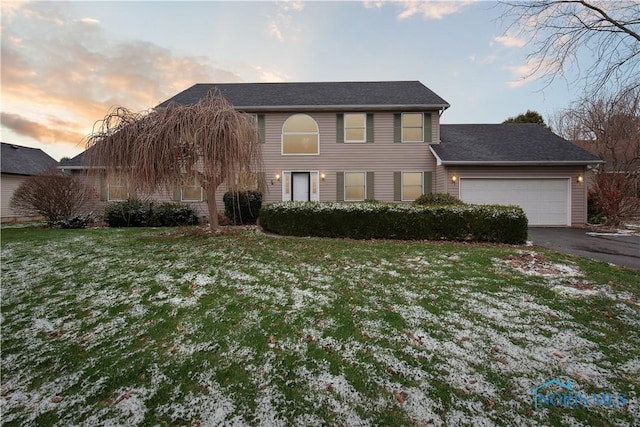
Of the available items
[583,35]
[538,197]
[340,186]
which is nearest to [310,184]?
[340,186]

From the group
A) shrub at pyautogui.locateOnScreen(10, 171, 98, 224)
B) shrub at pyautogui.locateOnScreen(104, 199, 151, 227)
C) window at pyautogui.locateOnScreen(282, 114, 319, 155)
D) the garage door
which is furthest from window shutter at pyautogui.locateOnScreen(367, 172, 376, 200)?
shrub at pyautogui.locateOnScreen(10, 171, 98, 224)

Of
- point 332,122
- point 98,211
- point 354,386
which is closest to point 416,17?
point 332,122

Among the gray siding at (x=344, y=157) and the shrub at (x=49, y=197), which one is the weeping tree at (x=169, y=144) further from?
the gray siding at (x=344, y=157)

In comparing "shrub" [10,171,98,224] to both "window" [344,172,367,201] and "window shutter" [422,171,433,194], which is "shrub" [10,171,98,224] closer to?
"window" [344,172,367,201]

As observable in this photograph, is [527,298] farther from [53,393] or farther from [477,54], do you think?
[477,54]

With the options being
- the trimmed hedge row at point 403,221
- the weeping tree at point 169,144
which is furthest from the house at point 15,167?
the trimmed hedge row at point 403,221

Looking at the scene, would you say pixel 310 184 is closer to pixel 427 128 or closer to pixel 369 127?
pixel 369 127

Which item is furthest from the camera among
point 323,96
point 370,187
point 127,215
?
point 323,96

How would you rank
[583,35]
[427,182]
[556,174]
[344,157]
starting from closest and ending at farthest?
[583,35], [556,174], [427,182], [344,157]

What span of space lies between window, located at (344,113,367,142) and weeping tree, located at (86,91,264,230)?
6701mm

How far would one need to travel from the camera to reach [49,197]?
1009 cm

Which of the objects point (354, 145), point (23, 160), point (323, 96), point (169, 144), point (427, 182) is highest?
point (323, 96)

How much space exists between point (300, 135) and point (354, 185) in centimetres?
348

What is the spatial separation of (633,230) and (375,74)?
14.7 metres
